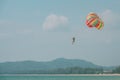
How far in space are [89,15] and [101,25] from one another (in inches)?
50.7

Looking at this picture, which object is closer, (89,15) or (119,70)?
(89,15)

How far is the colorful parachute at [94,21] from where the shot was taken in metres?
32.7

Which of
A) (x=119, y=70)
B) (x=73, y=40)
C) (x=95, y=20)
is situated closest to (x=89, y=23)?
(x=95, y=20)

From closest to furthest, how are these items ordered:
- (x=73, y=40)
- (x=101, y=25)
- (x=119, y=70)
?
(x=73, y=40) < (x=101, y=25) < (x=119, y=70)

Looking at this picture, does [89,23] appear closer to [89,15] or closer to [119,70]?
[89,15]

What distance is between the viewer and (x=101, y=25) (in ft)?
107

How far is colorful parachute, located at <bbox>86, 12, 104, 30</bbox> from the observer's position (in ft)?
107

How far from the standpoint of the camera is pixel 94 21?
32.8 metres

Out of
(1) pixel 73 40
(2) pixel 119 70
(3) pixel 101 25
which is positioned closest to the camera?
(1) pixel 73 40

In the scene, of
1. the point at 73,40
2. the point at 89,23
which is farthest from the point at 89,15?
the point at 73,40

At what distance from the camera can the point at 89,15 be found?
1310 inches

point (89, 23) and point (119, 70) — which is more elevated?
point (119, 70)

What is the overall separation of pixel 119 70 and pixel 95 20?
102m

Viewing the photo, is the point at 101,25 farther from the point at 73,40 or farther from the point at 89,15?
the point at 73,40
